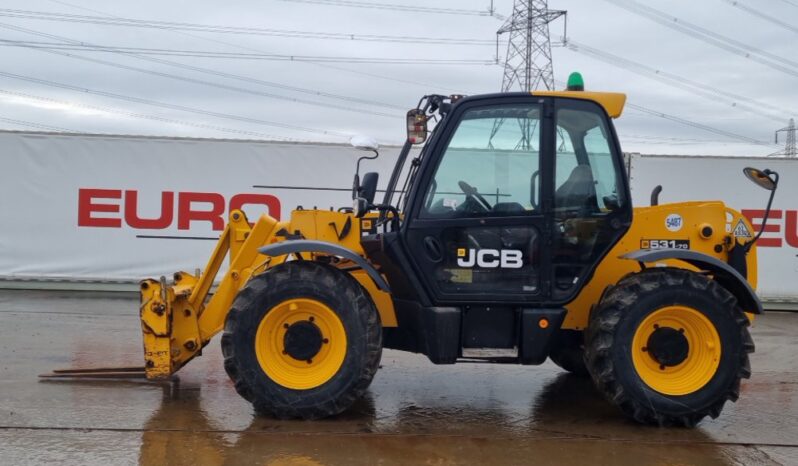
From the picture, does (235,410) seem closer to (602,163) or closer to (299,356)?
(299,356)

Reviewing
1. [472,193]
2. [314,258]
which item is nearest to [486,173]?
[472,193]

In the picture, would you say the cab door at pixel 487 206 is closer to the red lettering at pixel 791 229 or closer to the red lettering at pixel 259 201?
the red lettering at pixel 259 201

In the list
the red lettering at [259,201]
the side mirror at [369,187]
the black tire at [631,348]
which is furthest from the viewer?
the red lettering at [259,201]

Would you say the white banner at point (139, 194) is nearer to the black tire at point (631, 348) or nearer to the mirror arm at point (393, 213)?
the mirror arm at point (393, 213)

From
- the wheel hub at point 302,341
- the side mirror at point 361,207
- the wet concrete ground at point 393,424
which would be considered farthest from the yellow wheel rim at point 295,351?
the side mirror at point 361,207

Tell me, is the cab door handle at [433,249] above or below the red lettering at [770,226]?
below

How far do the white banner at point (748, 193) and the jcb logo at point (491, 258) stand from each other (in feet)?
23.9

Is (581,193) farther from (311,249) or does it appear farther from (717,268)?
(311,249)

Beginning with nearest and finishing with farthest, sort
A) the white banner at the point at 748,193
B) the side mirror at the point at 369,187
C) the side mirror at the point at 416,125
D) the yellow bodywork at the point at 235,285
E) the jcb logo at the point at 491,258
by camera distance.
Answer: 1. the jcb logo at the point at 491,258
2. the side mirror at the point at 369,187
3. the side mirror at the point at 416,125
4. the yellow bodywork at the point at 235,285
5. the white banner at the point at 748,193

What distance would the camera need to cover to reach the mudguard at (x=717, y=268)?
5293mm

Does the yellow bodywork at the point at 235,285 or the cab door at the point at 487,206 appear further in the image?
the yellow bodywork at the point at 235,285

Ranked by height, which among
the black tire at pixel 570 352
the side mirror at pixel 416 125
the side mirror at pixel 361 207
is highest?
the side mirror at pixel 416 125

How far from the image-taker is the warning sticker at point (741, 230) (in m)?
5.83

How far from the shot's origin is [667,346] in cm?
532
